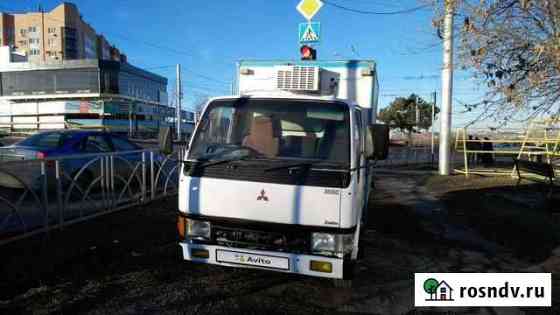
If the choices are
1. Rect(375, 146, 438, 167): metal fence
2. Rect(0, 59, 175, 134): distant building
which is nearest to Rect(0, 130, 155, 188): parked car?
Rect(375, 146, 438, 167): metal fence

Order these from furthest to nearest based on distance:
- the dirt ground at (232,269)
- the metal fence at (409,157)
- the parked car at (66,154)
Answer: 1. the metal fence at (409,157)
2. the parked car at (66,154)
3. the dirt ground at (232,269)

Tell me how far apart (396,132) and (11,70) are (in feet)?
178

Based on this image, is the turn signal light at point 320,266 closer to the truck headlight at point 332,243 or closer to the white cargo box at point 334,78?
the truck headlight at point 332,243

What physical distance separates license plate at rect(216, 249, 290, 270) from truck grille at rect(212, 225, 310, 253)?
0.26 feet

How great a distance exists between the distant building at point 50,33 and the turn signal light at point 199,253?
298 ft

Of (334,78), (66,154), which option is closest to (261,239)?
(334,78)

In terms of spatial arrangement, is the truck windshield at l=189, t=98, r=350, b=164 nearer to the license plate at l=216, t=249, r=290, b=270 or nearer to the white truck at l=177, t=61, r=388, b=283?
the white truck at l=177, t=61, r=388, b=283

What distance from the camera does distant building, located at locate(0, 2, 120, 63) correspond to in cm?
8056

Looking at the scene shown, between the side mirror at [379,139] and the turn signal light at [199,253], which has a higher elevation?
the side mirror at [379,139]

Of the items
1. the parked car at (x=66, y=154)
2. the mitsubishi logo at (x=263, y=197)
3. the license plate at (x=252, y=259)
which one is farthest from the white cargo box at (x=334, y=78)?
the parked car at (x=66, y=154)

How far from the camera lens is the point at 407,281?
13.4ft

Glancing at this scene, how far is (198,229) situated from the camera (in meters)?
3.50

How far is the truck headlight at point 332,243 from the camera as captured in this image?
10.5 feet

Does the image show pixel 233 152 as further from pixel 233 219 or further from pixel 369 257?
pixel 369 257
